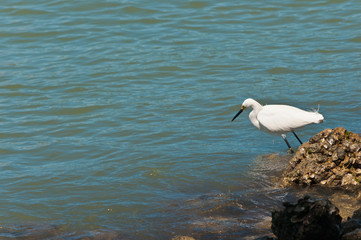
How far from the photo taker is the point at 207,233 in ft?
20.6

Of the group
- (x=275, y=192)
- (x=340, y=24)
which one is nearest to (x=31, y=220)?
(x=275, y=192)

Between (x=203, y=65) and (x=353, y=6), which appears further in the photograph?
(x=353, y=6)

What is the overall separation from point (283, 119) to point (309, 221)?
4.37 meters

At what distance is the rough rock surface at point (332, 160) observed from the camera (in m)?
7.09

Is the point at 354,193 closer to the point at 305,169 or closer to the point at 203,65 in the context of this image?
the point at 305,169

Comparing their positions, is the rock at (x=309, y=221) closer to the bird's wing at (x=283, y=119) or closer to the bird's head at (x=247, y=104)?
the bird's wing at (x=283, y=119)

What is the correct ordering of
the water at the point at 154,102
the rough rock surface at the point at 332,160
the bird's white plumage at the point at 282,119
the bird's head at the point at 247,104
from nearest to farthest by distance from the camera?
1. the rough rock surface at the point at 332,160
2. the water at the point at 154,102
3. the bird's white plumage at the point at 282,119
4. the bird's head at the point at 247,104

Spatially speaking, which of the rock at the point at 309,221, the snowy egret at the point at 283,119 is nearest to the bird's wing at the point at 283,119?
the snowy egret at the point at 283,119

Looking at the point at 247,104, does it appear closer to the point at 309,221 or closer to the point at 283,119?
the point at 283,119

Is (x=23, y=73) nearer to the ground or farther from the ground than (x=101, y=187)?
farther from the ground

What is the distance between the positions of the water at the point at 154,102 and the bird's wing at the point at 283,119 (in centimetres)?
42

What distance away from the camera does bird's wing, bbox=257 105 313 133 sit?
9148mm

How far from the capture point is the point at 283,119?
9234 mm

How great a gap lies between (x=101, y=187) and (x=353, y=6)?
11.7 m
